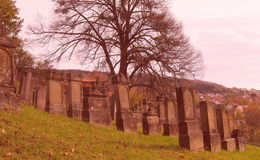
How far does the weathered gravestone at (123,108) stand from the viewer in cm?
1205

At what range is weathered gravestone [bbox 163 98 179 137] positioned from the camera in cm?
1319

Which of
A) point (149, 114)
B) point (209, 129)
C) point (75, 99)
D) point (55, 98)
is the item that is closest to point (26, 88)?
point (75, 99)

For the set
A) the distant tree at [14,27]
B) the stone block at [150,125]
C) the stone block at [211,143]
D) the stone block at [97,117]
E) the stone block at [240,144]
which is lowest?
the stone block at [240,144]

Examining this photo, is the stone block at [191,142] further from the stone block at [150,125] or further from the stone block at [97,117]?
the stone block at [97,117]

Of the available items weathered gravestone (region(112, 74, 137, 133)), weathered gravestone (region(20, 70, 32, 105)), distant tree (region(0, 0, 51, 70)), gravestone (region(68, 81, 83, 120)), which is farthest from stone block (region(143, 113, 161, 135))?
distant tree (region(0, 0, 51, 70))

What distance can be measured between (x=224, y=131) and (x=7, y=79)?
1002 cm

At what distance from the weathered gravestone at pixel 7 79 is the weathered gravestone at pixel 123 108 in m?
5.09

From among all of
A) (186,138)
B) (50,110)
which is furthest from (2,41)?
(186,138)

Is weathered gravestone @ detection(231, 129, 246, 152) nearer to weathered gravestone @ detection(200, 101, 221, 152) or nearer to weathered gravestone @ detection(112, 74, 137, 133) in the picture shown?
weathered gravestone @ detection(200, 101, 221, 152)

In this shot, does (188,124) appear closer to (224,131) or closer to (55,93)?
(224,131)

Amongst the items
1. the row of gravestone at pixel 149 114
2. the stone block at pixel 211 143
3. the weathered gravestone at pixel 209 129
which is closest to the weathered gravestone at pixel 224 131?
the row of gravestone at pixel 149 114

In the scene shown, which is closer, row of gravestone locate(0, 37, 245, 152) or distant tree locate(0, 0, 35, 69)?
row of gravestone locate(0, 37, 245, 152)

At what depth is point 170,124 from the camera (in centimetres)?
1331

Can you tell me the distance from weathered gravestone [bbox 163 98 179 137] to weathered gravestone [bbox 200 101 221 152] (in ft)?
8.49
